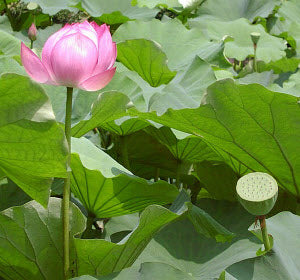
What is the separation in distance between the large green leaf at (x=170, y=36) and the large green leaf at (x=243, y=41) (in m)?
0.25

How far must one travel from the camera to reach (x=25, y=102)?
29.3 inches

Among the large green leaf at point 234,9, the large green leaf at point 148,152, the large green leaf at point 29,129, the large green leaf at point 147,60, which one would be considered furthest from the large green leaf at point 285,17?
the large green leaf at point 29,129

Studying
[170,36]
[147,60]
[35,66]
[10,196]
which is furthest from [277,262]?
[170,36]

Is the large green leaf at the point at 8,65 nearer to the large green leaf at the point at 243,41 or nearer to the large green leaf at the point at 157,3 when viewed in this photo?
the large green leaf at the point at 243,41

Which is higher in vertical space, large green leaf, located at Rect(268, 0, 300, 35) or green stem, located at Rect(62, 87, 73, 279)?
green stem, located at Rect(62, 87, 73, 279)

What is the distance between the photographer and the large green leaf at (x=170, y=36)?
1742 millimetres

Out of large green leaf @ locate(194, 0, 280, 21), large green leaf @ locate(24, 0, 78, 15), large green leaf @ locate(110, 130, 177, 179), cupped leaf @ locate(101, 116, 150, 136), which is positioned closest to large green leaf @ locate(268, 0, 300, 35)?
large green leaf @ locate(194, 0, 280, 21)

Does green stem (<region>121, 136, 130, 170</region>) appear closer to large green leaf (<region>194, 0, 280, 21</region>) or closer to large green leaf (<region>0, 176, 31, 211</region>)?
large green leaf (<region>0, 176, 31, 211</region>)

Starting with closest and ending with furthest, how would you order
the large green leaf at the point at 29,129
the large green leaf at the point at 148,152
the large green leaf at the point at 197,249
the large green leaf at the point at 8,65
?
1. the large green leaf at the point at 29,129
2. the large green leaf at the point at 197,249
3. the large green leaf at the point at 8,65
4. the large green leaf at the point at 148,152

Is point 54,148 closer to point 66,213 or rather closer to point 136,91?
point 66,213

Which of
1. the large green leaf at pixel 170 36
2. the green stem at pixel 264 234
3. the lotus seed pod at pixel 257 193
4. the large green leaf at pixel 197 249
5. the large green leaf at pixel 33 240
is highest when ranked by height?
the lotus seed pod at pixel 257 193

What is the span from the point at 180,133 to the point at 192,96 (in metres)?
0.22

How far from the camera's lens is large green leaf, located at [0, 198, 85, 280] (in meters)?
0.87

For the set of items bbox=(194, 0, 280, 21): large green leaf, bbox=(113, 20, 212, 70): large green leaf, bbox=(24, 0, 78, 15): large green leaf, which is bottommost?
bbox=(194, 0, 280, 21): large green leaf
